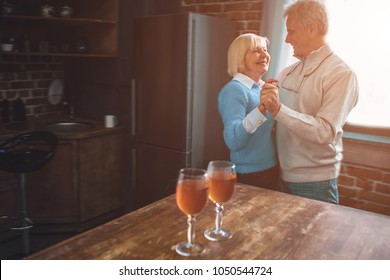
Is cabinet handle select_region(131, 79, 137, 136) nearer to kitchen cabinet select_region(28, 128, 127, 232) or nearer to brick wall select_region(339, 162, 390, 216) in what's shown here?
kitchen cabinet select_region(28, 128, 127, 232)

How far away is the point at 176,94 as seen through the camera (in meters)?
2.66

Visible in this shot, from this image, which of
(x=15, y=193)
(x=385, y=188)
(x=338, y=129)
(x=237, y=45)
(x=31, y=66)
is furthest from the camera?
(x=31, y=66)

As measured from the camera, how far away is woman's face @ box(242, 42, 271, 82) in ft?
6.52

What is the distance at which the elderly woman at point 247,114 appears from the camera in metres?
1.87

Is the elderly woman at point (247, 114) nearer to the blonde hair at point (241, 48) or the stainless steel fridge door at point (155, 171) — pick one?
the blonde hair at point (241, 48)

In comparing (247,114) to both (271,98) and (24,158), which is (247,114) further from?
(24,158)

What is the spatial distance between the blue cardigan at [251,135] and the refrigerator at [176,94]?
0.71 metres

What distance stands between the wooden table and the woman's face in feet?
2.88

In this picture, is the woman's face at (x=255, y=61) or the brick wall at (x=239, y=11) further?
the brick wall at (x=239, y=11)

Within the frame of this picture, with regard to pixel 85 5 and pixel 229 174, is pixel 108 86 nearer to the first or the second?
pixel 85 5

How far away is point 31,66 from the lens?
3244 millimetres

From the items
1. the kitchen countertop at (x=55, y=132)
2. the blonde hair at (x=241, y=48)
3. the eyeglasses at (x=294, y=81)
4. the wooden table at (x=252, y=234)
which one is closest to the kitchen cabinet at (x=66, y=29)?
the kitchen countertop at (x=55, y=132)
